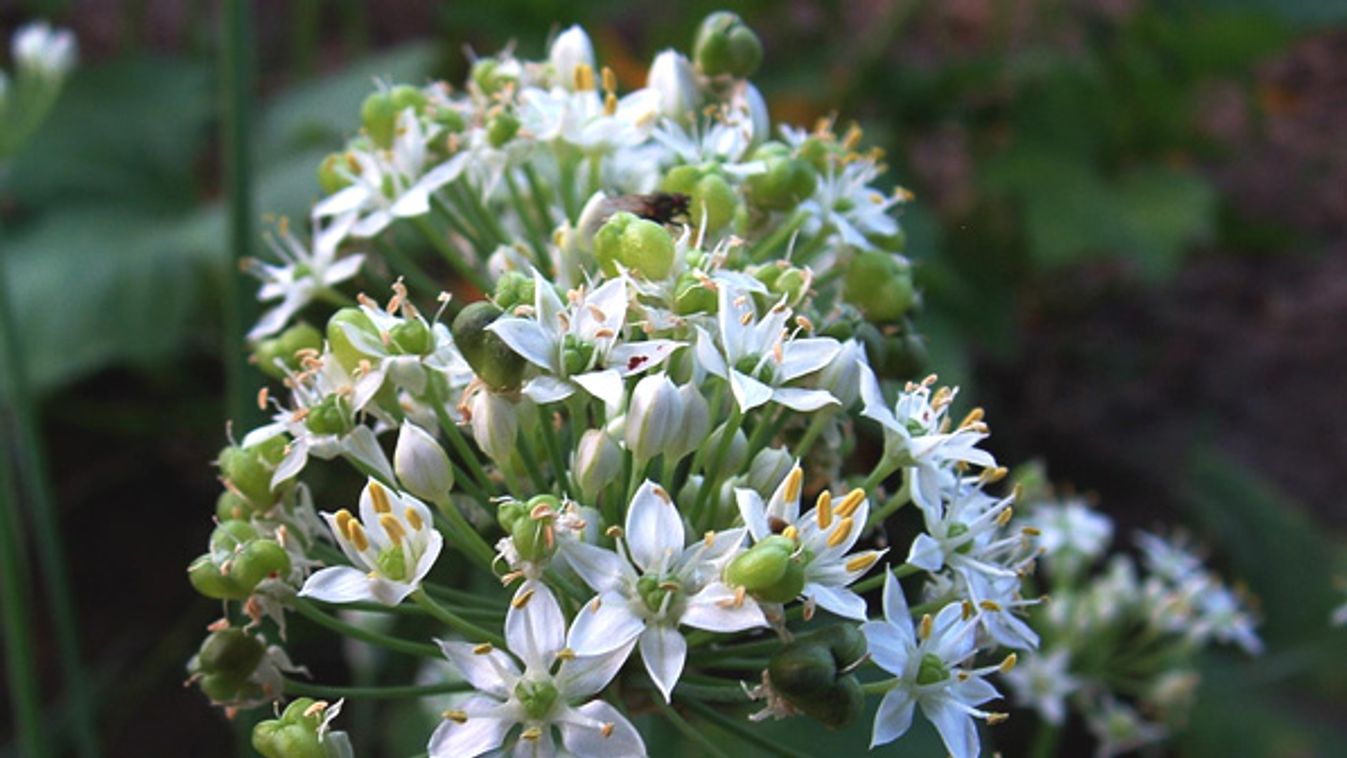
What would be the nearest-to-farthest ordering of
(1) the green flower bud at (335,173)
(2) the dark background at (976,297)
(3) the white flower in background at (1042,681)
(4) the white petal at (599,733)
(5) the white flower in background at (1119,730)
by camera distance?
1. (4) the white petal at (599,733)
2. (1) the green flower bud at (335,173)
3. (3) the white flower in background at (1042,681)
4. (5) the white flower in background at (1119,730)
5. (2) the dark background at (976,297)

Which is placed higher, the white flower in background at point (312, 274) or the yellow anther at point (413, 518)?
the white flower in background at point (312, 274)

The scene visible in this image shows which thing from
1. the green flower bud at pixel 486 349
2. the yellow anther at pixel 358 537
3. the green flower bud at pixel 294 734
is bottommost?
the green flower bud at pixel 294 734

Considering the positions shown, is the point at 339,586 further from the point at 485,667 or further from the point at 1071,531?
the point at 1071,531

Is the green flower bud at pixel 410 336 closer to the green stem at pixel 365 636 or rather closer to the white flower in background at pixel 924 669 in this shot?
the green stem at pixel 365 636

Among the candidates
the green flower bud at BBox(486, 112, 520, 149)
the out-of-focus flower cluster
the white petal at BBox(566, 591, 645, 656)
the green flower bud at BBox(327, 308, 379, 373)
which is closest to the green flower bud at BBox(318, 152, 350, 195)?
the out-of-focus flower cluster

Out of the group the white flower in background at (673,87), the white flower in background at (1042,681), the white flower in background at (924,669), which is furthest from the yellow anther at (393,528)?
the white flower in background at (1042,681)

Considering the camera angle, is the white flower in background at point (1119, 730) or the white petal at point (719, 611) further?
the white flower in background at point (1119, 730)

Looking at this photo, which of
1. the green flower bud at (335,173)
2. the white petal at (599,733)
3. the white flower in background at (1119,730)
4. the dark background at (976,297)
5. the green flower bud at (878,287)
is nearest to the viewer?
the white petal at (599,733)
